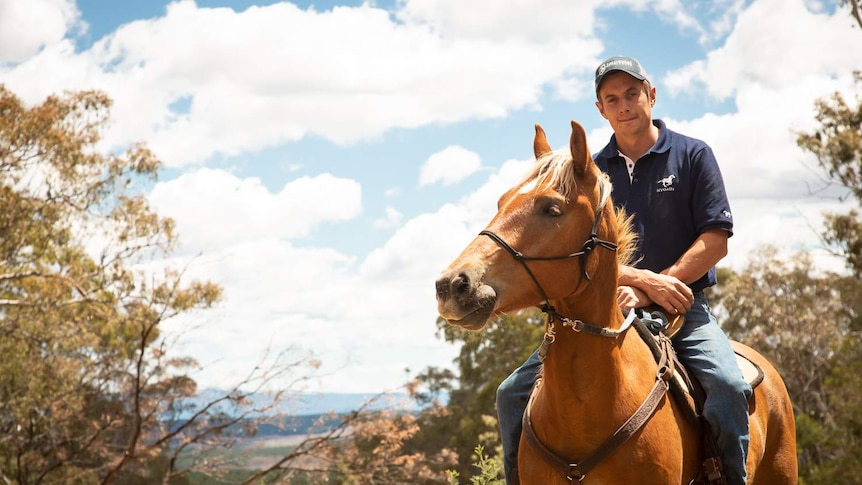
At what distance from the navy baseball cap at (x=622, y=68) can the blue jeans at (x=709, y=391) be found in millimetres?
1449

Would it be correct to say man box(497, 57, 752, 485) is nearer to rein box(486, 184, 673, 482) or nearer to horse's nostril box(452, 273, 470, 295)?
rein box(486, 184, 673, 482)

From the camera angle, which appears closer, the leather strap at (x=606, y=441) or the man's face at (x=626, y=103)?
the leather strap at (x=606, y=441)

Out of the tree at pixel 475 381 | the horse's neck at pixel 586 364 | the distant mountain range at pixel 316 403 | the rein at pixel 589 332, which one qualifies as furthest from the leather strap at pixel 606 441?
the tree at pixel 475 381

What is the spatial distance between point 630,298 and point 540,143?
1016 millimetres

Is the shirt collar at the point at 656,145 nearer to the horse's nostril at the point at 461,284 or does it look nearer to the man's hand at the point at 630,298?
the man's hand at the point at 630,298

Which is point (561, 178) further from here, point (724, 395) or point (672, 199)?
point (724, 395)

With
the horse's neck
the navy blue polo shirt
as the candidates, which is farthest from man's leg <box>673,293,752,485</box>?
the horse's neck

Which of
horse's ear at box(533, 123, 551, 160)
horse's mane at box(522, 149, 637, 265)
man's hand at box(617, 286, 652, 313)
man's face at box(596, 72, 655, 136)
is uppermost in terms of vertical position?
man's face at box(596, 72, 655, 136)

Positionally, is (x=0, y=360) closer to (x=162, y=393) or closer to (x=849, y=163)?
(x=162, y=393)

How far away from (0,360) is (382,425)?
11832 mm

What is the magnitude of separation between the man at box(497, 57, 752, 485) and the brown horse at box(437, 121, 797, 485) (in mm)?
358

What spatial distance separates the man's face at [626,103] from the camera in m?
5.30

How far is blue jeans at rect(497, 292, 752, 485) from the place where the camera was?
15.4 feet

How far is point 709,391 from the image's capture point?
15.6 feet
